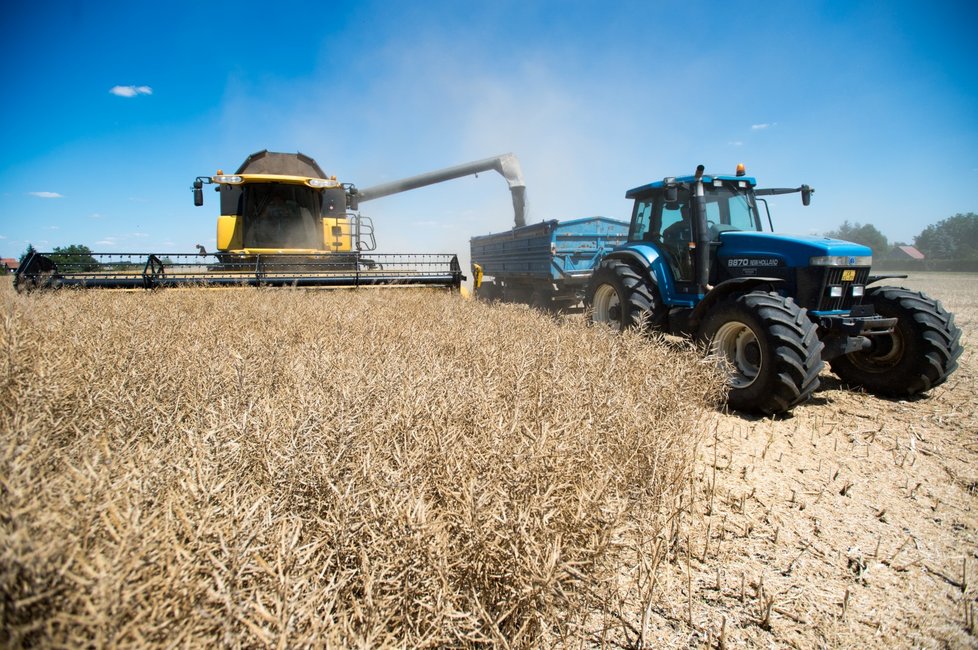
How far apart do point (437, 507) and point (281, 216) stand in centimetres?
825

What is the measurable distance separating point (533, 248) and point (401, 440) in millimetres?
8349

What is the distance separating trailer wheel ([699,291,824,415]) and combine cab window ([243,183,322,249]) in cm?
714

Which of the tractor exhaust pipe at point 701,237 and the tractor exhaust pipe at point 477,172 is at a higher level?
the tractor exhaust pipe at point 477,172

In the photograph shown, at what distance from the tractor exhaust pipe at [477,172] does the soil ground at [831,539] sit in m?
11.9

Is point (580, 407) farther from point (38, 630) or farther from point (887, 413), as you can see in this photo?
point (887, 413)

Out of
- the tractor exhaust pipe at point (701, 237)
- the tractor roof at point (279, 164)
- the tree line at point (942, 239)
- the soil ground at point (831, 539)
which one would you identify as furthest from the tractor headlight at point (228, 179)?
the tree line at point (942, 239)

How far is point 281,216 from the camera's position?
8.33 meters

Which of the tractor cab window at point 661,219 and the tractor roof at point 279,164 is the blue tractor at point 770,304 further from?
the tractor roof at point 279,164

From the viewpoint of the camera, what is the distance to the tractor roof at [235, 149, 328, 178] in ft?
31.6

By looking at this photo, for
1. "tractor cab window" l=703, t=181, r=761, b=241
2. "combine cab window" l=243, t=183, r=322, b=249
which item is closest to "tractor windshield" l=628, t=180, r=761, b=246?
"tractor cab window" l=703, t=181, r=761, b=241

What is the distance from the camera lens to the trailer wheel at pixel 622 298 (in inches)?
221

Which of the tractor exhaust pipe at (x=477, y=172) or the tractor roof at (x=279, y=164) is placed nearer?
the tractor roof at (x=279, y=164)

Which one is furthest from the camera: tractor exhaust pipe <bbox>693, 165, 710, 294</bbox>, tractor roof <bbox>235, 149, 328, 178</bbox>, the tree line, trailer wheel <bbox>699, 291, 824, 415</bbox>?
the tree line

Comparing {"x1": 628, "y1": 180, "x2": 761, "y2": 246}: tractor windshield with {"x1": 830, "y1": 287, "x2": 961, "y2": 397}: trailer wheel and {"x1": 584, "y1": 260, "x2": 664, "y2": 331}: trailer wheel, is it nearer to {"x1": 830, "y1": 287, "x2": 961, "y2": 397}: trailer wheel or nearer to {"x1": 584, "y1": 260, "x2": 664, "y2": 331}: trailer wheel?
{"x1": 584, "y1": 260, "x2": 664, "y2": 331}: trailer wheel
